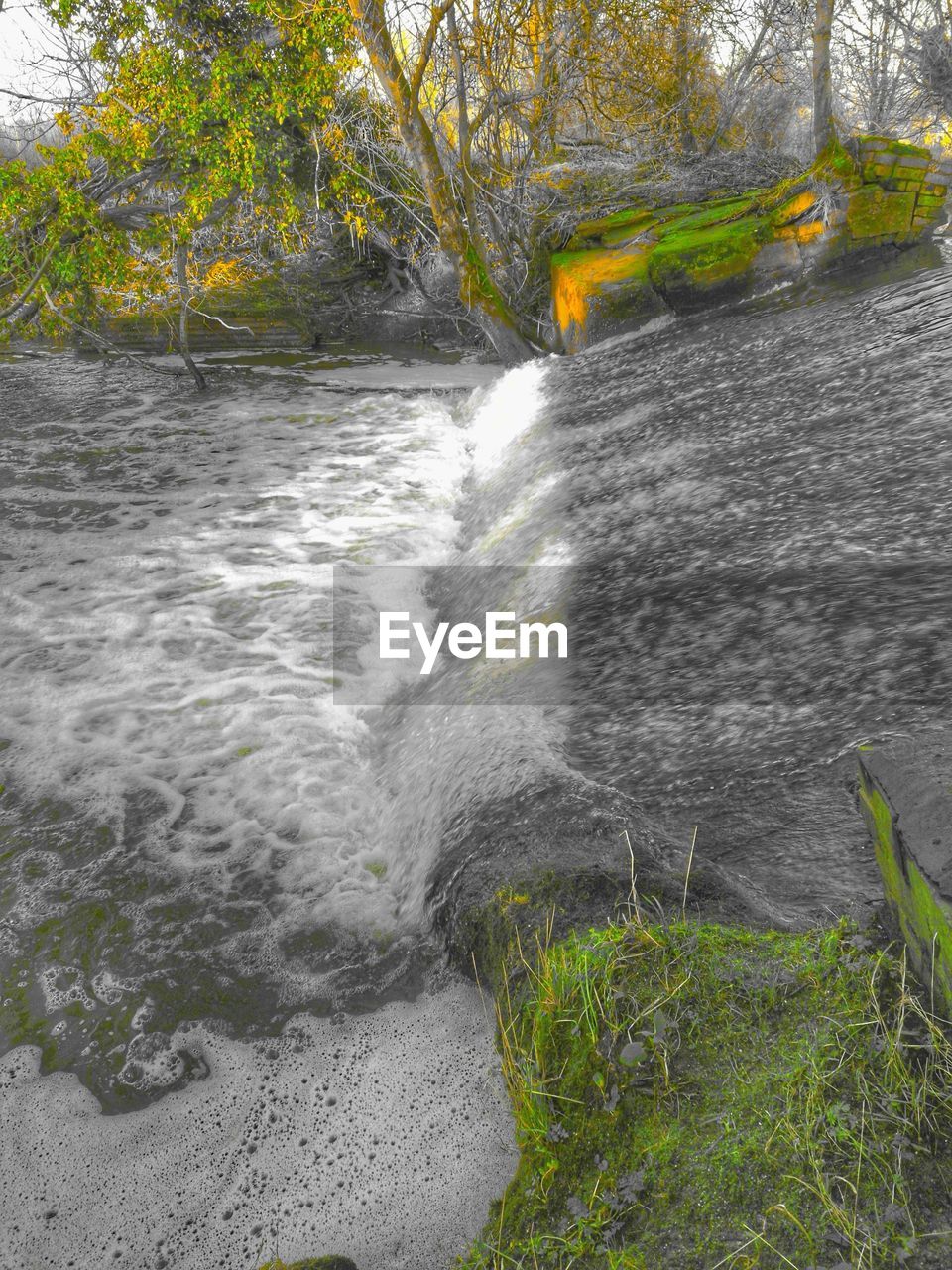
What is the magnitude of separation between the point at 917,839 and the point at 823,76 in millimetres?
10832

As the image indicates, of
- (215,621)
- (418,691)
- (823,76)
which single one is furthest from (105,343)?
(823,76)

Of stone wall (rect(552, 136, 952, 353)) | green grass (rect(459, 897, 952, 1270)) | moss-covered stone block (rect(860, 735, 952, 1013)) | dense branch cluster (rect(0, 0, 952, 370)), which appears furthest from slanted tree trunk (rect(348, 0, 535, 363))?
green grass (rect(459, 897, 952, 1270))

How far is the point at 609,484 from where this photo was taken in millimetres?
6277

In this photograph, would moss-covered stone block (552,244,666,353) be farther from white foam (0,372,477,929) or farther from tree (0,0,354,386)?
tree (0,0,354,386)

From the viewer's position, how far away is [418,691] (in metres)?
5.32

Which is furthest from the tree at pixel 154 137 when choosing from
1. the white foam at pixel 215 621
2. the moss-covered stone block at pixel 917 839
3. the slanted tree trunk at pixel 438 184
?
the moss-covered stone block at pixel 917 839

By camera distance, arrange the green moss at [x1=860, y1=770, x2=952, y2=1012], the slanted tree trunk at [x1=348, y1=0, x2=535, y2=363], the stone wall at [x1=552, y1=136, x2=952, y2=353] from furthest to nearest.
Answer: the stone wall at [x1=552, y1=136, x2=952, y2=353]
the slanted tree trunk at [x1=348, y1=0, x2=535, y2=363]
the green moss at [x1=860, y1=770, x2=952, y2=1012]

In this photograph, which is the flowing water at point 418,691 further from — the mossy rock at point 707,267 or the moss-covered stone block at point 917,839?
the mossy rock at point 707,267

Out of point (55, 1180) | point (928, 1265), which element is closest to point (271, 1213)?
point (55, 1180)

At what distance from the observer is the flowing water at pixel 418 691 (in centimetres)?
313

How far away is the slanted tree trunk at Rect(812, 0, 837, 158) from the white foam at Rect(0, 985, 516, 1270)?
35.7 ft

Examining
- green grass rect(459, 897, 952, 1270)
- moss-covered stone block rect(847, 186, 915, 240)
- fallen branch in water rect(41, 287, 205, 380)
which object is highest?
moss-covered stone block rect(847, 186, 915, 240)

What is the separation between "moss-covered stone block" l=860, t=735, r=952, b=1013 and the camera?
6.36ft

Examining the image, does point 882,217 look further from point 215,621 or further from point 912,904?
point 912,904
